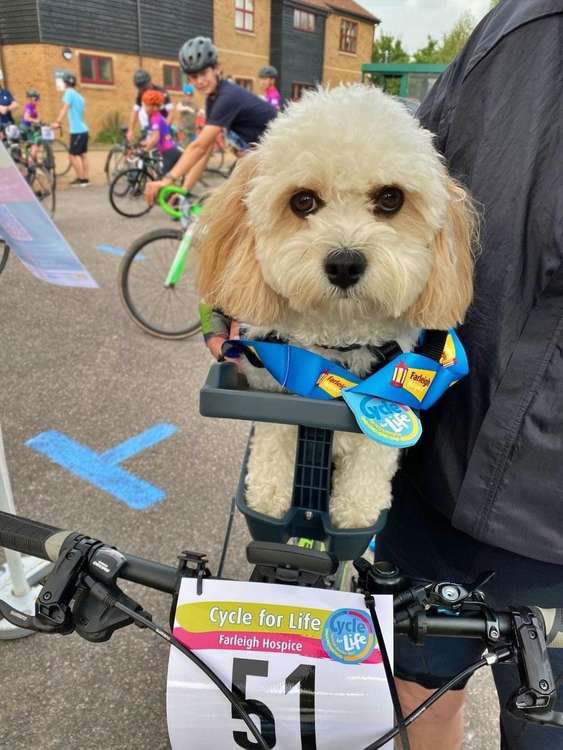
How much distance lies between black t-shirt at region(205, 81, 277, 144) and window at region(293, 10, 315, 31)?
12.6 metres

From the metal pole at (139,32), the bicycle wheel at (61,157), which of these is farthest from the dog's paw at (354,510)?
the bicycle wheel at (61,157)

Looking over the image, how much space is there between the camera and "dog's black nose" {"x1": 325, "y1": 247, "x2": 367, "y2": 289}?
34.6 inches

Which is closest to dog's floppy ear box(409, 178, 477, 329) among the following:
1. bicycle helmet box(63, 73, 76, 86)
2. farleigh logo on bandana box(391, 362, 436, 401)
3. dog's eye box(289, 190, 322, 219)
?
farleigh logo on bandana box(391, 362, 436, 401)

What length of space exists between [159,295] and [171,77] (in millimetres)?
8901

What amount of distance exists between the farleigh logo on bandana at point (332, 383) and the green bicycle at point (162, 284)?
11.8 ft

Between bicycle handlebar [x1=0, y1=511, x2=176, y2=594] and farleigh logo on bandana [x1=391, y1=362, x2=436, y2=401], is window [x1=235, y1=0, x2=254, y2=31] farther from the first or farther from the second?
bicycle handlebar [x1=0, y1=511, x2=176, y2=594]

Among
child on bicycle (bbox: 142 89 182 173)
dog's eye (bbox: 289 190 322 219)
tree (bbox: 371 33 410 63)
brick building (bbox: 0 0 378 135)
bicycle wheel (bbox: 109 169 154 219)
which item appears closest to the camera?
dog's eye (bbox: 289 190 322 219)

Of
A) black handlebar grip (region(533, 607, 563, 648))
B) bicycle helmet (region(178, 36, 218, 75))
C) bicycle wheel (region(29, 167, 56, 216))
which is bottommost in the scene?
bicycle wheel (region(29, 167, 56, 216))

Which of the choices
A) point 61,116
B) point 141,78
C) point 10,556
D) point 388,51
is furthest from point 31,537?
point 388,51

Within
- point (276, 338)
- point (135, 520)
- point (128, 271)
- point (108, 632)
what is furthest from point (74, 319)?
point (108, 632)

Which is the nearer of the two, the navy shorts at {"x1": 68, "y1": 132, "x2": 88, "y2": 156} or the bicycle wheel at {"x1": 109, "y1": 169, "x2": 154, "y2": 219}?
the bicycle wheel at {"x1": 109, "y1": 169, "x2": 154, "y2": 219}

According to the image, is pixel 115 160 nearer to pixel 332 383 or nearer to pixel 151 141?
pixel 151 141

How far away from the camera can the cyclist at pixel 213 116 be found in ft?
14.8

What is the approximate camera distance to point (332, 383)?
2.87 feet
